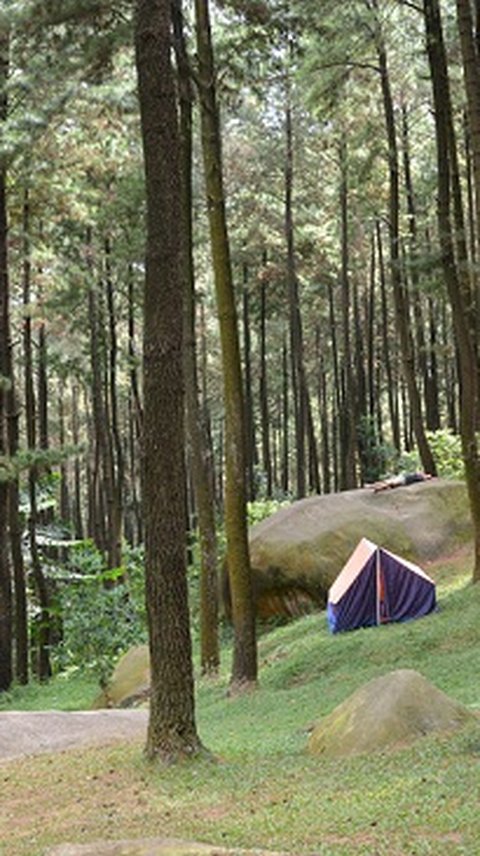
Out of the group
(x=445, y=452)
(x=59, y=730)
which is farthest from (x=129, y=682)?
(x=445, y=452)

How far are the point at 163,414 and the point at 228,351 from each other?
4682 millimetres

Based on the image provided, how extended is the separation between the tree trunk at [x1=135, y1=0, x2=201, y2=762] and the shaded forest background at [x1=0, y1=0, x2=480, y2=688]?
2759 millimetres

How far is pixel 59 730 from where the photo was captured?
11.9 meters

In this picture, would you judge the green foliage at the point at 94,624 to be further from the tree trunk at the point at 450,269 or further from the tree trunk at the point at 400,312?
the tree trunk at the point at 450,269

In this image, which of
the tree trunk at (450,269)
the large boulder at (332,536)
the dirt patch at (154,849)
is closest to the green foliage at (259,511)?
the large boulder at (332,536)

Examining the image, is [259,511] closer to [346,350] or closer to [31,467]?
[346,350]

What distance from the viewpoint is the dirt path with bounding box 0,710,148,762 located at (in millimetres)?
11070

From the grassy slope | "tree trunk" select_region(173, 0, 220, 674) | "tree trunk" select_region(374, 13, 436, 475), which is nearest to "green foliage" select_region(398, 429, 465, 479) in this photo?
"tree trunk" select_region(374, 13, 436, 475)

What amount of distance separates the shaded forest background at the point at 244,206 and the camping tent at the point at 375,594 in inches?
95.6

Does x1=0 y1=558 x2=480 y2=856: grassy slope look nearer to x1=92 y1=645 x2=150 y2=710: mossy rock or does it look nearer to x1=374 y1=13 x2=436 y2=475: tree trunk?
x1=92 y1=645 x2=150 y2=710: mossy rock

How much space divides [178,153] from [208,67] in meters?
5.04

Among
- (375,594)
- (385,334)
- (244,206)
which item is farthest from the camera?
(385,334)

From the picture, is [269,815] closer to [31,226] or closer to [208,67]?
[208,67]

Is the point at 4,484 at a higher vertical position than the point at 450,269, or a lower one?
lower
